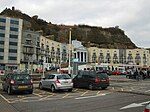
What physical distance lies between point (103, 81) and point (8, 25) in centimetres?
6247

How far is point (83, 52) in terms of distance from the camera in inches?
4897

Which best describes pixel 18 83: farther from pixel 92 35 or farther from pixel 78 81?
pixel 92 35

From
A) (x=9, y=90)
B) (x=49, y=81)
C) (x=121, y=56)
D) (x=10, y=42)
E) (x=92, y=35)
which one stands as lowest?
(x=9, y=90)

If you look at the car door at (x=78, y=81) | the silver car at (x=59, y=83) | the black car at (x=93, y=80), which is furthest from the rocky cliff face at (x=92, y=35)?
the silver car at (x=59, y=83)

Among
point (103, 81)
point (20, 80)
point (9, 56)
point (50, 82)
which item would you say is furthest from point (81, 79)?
point (9, 56)

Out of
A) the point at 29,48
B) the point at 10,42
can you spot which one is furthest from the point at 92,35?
the point at 10,42

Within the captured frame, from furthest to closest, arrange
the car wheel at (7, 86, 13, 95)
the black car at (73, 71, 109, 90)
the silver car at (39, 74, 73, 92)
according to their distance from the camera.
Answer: the black car at (73, 71, 109, 90) < the silver car at (39, 74, 73, 92) < the car wheel at (7, 86, 13, 95)

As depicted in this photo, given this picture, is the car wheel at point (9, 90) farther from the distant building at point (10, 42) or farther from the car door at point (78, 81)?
the distant building at point (10, 42)

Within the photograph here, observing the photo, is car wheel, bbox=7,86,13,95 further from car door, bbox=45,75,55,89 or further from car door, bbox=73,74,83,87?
car door, bbox=73,74,83,87

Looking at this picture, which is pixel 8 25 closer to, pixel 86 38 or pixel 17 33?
pixel 17 33

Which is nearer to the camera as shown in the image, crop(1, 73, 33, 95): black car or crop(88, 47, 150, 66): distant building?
crop(1, 73, 33, 95): black car

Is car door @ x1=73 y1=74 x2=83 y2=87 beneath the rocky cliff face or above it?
beneath

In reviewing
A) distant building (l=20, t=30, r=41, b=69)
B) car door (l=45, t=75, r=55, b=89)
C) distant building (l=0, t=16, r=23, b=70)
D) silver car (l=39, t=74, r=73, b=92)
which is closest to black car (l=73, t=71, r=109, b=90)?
silver car (l=39, t=74, r=73, b=92)

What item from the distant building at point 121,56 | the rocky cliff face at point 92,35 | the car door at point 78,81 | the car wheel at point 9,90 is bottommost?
the car wheel at point 9,90
